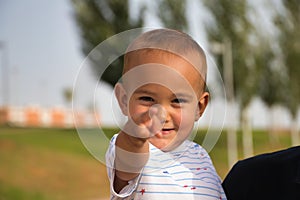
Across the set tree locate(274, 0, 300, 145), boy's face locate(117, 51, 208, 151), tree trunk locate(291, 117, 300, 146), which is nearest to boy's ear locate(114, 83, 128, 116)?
boy's face locate(117, 51, 208, 151)

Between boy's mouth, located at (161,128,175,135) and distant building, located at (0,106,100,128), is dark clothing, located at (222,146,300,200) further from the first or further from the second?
distant building, located at (0,106,100,128)

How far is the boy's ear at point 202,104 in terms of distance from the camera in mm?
1558

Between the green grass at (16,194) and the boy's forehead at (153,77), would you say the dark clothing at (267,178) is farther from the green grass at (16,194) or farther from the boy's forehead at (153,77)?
the green grass at (16,194)

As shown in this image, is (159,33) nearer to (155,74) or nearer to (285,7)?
(155,74)

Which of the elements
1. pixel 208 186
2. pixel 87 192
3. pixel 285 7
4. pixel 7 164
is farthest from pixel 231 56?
pixel 208 186

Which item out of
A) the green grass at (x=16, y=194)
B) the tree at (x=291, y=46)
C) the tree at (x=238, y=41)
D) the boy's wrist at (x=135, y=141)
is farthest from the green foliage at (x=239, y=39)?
the boy's wrist at (x=135, y=141)

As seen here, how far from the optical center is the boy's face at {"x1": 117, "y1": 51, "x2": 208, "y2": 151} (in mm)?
1356

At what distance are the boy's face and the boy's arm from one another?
44mm

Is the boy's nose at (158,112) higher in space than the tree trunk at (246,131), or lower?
higher

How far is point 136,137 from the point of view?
4.17ft

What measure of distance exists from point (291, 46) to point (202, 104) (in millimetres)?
21979

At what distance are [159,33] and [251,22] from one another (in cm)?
2093

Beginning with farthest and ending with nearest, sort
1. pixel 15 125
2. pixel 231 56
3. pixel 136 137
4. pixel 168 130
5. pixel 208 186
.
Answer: pixel 15 125 < pixel 231 56 < pixel 208 186 < pixel 168 130 < pixel 136 137

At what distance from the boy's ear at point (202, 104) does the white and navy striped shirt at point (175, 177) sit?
0.07 m
